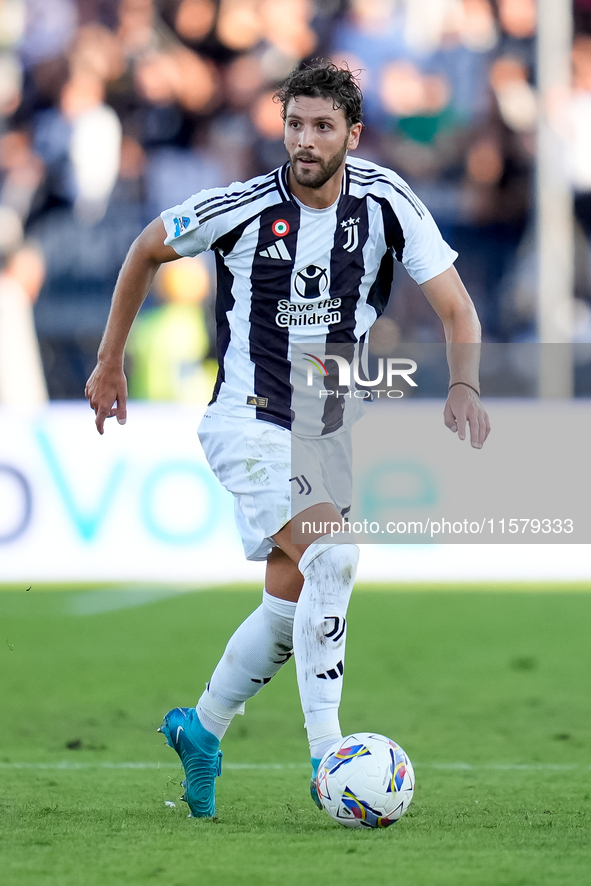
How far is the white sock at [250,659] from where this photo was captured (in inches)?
136

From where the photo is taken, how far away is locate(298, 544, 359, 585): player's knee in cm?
322

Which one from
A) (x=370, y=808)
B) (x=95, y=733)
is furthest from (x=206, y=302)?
(x=370, y=808)

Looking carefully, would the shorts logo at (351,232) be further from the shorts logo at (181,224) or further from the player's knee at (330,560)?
the player's knee at (330,560)

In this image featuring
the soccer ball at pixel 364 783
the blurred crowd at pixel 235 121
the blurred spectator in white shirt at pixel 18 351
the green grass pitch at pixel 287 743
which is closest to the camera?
the green grass pitch at pixel 287 743

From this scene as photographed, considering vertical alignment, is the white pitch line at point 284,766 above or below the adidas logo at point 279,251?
below

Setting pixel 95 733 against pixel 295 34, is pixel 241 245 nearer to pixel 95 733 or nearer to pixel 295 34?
pixel 95 733

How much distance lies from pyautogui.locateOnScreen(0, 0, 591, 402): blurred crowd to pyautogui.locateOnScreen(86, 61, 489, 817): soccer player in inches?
272

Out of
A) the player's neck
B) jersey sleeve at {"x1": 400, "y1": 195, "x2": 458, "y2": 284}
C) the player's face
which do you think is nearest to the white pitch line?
jersey sleeve at {"x1": 400, "y1": 195, "x2": 458, "y2": 284}

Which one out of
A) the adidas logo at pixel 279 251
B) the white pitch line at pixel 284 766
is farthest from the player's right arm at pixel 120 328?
the white pitch line at pixel 284 766

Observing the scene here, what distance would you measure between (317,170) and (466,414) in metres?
0.74

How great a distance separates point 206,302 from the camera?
10117mm

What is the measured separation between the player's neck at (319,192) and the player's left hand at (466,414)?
0.62 metres

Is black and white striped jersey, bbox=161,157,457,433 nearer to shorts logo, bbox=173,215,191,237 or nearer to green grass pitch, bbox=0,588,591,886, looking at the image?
shorts logo, bbox=173,215,191,237

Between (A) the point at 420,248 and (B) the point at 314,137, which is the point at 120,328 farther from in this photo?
(A) the point at 420,248
